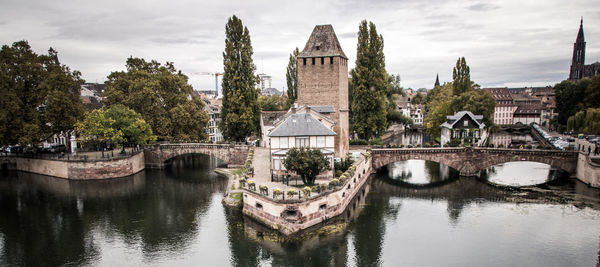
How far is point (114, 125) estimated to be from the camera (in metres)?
47.7

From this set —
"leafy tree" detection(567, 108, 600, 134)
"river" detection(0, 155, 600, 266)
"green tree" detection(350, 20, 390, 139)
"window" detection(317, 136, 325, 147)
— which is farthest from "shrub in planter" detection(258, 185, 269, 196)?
"leafy tree" detection(567, 108, 600, 134)

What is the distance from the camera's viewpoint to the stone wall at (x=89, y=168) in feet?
155

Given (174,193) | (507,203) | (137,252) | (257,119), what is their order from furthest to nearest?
(257,119)
(174,193)
(507,203)
(137,252)

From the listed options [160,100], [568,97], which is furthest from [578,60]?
[160,100]

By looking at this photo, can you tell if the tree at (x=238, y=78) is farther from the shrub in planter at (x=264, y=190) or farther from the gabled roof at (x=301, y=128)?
the shrub in planter at (x=264, y=190)

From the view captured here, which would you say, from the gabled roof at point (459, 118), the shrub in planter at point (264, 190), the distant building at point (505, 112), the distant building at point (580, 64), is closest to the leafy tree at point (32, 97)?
the shrub in planter at point (264, 190)

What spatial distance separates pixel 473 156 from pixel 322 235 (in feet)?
88.3

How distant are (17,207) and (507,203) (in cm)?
4839

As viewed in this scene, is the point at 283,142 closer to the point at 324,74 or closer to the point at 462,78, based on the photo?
the point at 324,74

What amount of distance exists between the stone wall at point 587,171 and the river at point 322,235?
1.12 meters

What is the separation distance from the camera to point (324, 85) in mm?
44219

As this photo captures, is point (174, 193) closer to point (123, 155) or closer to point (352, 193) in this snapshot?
point (123, 155)

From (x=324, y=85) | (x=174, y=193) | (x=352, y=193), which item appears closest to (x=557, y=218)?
(x=352, y=193)

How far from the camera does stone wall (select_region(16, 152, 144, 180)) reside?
47312 millimetres
